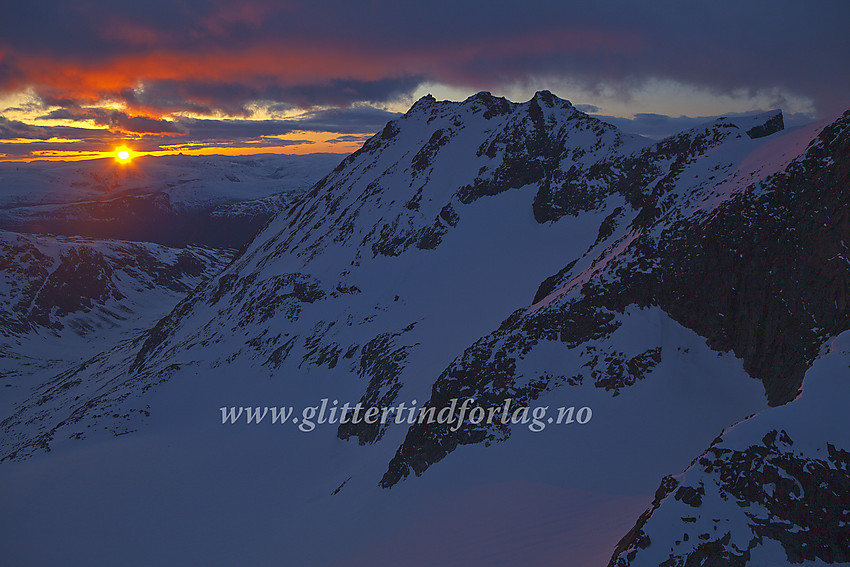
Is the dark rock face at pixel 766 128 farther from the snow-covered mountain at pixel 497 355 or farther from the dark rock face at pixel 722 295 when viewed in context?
the dark rock face at pixel 722 295

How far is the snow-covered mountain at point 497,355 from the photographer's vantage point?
2067 centimetres

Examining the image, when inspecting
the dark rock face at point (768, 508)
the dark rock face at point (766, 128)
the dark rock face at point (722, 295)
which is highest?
the dark rock face at point (766, 128)

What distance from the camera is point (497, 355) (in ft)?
92.6

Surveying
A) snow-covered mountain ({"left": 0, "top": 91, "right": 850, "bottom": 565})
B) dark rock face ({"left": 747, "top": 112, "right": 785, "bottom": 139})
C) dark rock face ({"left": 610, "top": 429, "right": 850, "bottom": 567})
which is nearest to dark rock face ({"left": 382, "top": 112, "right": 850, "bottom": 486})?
snow-covered mountain ({"left": 0, "top": 91, "right": 850, "bottom": 565})

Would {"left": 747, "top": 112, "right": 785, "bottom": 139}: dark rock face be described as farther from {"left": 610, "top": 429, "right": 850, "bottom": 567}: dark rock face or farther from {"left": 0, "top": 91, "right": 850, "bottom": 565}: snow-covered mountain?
{"left": 610, "top": 429, "right": 850, "bottom": 567}: dark rock face

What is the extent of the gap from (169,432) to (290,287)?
2440cm

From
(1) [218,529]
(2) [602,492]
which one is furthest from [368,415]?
(2) [602,492]

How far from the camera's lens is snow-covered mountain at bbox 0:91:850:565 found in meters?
20.7

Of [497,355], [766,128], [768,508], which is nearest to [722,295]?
[497,355]

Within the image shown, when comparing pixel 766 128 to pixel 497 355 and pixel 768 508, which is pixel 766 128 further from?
pixel 768 508

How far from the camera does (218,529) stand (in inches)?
1455

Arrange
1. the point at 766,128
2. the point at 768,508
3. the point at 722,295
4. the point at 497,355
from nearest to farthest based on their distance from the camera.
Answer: the point at 768,508, the point at 722,295, the point at 497,355, the point at 766,128

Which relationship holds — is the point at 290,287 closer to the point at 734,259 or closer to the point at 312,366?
the point at 312,366

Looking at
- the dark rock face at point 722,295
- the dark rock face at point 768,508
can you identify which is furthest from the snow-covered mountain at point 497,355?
the dark rock face at point 768,508
